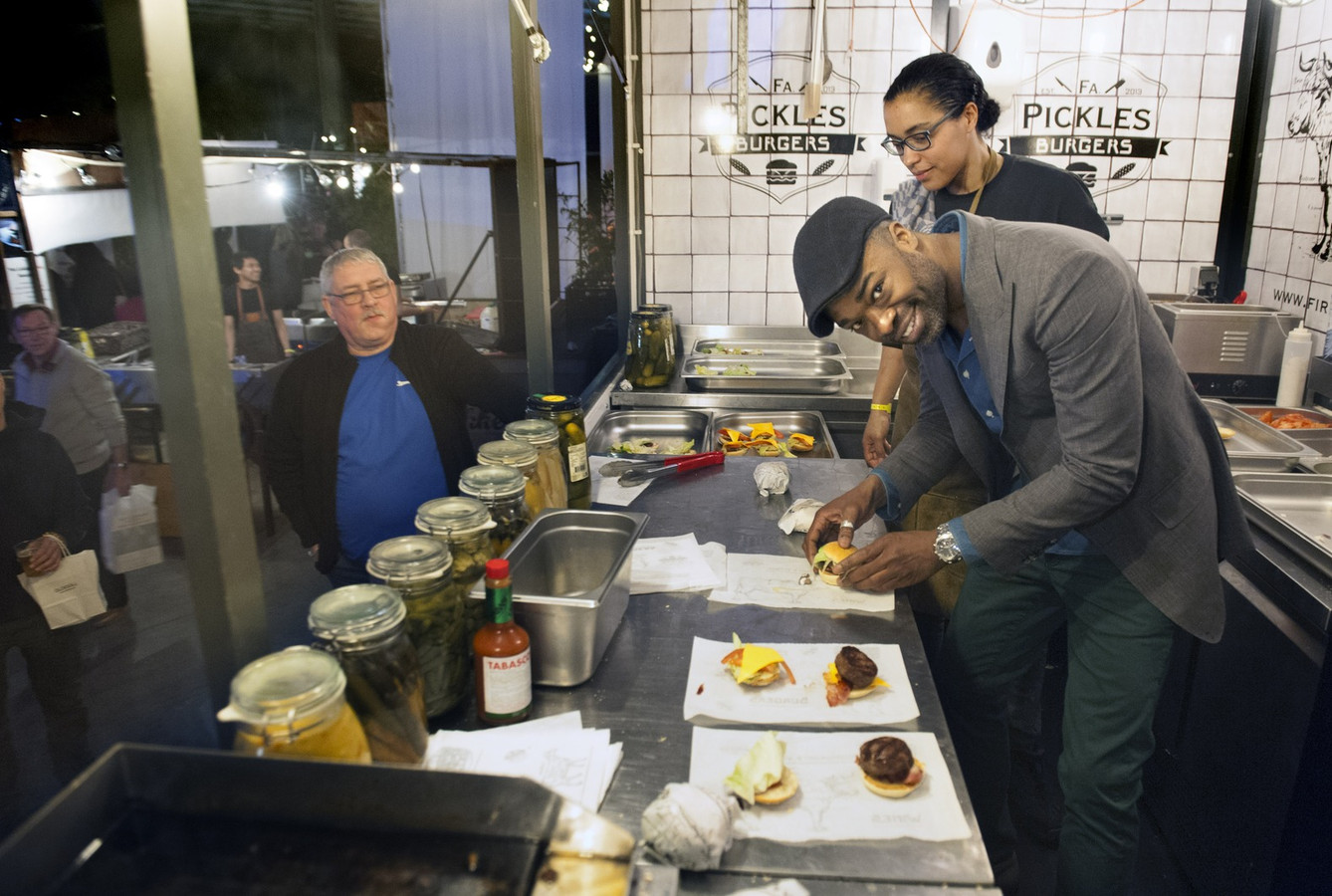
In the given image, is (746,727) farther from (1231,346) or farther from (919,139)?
(1231,346)

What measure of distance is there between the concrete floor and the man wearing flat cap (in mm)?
1029

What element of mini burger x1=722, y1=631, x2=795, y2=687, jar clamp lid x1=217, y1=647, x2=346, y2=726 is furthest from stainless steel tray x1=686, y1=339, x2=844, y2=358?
jar clamp lid x1=217, y1=647, x2=346, y2=726

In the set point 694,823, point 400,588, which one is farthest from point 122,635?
point 694,823

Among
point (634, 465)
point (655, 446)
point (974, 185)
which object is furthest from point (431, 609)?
point (974, 185)

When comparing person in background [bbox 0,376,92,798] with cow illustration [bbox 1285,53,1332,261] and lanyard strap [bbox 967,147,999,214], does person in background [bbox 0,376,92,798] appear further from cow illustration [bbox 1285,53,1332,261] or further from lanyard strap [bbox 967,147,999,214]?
cow illustration [bbox 1285,53,1332,261]

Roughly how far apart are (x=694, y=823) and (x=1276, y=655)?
1702 mm

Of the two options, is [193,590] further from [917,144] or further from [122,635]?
[917,144]

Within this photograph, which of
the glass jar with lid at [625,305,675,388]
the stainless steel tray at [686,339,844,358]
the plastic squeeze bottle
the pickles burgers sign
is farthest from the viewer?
the stainless steel tray at [686,339,844,358]

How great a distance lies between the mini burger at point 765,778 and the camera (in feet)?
3.59

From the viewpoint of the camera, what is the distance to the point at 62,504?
3.69ft

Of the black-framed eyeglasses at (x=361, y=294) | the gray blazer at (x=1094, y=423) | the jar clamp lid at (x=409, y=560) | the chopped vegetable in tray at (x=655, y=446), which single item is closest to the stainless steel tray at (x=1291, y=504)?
the gray blazer at (x=1094, y=423)

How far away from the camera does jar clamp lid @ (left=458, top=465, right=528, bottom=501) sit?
1493mm

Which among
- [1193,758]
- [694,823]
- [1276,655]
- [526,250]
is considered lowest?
[1193,758]

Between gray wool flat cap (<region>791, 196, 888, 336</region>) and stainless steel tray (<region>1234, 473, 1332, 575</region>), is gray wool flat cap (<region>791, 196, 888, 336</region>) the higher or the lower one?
the higher one
